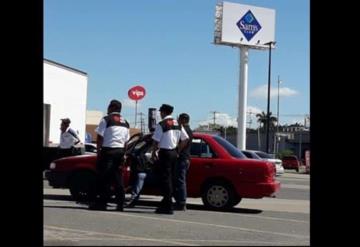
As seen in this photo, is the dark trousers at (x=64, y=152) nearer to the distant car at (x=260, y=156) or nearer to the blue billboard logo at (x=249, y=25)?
the distant car at (x=260, y=156)

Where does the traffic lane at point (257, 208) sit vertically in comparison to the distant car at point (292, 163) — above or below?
above

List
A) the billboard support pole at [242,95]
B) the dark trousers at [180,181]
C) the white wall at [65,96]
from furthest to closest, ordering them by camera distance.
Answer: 1. the billboard support pole at [242,95]
2. the white wall at [65,96]
3. the dark trousers at [180,181]

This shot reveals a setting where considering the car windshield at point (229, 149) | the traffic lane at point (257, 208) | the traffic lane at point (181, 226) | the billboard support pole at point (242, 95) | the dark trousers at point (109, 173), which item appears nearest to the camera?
the traffic lane at point (181, 226)

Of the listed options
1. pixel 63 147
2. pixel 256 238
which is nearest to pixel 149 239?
pixel 256 238

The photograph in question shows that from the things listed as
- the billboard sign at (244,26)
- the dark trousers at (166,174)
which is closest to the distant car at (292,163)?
the billboard sign at (244,26)

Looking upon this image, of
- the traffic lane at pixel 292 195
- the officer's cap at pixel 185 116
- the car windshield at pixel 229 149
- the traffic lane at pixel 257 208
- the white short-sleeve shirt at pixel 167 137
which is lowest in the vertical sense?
the traffic lane at pixel 292 195

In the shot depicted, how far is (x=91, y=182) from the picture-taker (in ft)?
36.3

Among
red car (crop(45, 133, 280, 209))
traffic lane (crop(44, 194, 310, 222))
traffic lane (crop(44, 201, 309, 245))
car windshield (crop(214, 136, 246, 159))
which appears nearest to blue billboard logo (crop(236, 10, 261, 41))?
traffic lane (crop(44, 194, 310, 222))

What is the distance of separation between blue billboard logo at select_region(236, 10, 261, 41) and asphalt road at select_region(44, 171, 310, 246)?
4675cm

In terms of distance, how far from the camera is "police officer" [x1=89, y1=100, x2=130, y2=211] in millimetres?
9805

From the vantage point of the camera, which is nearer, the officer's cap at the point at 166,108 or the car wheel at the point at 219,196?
the officer's cap at the point at 166,108

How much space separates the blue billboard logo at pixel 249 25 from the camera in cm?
5722

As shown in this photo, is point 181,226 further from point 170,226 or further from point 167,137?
point 167,137
